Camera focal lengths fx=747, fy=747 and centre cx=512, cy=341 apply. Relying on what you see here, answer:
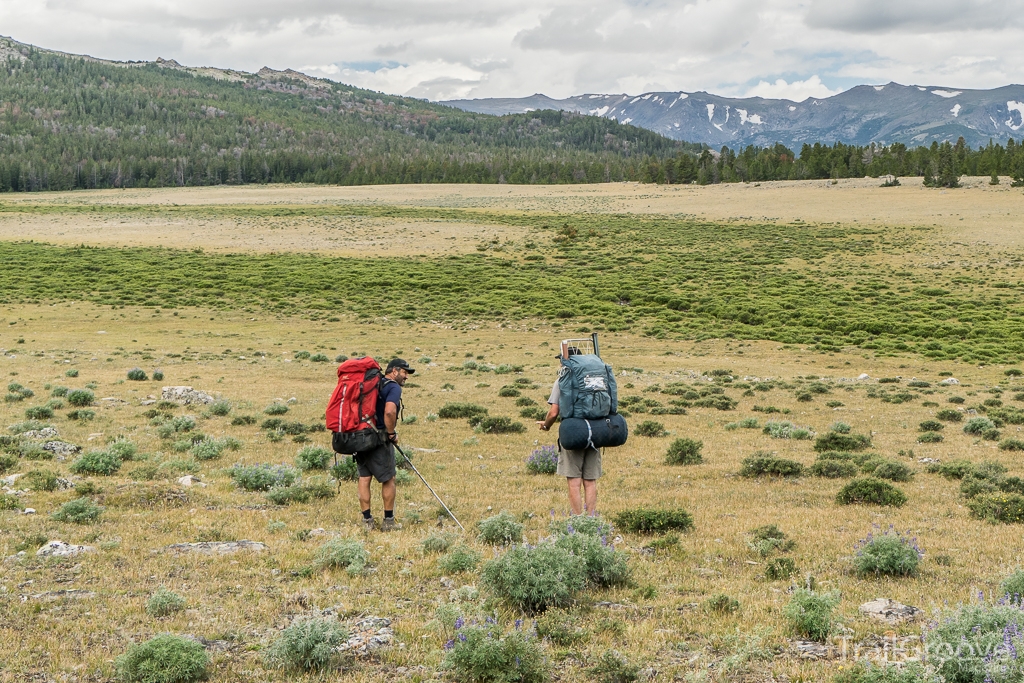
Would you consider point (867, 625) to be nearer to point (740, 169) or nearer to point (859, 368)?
point (859, 368)

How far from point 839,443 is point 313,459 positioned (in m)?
11.2

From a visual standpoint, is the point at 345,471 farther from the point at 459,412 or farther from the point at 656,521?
the point at 459,412

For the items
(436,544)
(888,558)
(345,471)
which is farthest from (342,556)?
(888,558)

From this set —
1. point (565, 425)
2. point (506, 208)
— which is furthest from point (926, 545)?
point (506, 208)

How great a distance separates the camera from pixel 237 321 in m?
45.2

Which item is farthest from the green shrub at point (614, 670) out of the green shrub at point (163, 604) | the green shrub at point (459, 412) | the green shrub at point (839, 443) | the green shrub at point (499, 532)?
the green shrub at point (459, 412)

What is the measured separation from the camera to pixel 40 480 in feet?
37.5

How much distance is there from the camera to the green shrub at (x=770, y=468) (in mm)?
13977

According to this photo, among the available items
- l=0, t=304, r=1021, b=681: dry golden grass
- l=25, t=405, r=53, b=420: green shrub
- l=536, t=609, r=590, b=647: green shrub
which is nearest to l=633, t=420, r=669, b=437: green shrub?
l=0, t=304, r=1021, b=681: dry golden grass

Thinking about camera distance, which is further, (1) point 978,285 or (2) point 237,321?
(1) point 978,285

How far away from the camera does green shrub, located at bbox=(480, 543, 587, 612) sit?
6664 mm

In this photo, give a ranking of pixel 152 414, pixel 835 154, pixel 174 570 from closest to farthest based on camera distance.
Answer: pixel 174 570 → pixel 152 414 → pixel 835 154

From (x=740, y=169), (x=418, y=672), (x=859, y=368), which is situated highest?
(x=740, y=169)

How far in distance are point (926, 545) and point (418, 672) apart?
649cm
